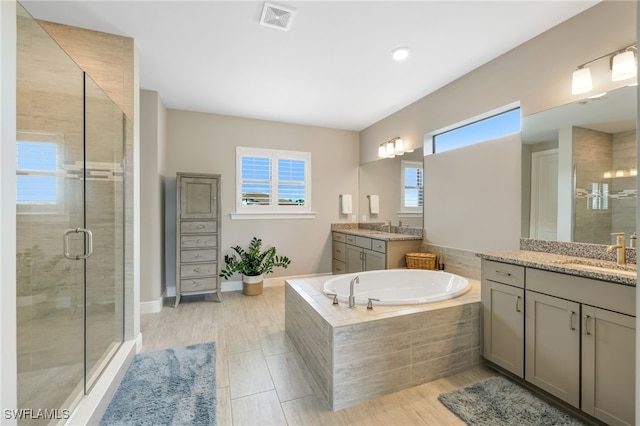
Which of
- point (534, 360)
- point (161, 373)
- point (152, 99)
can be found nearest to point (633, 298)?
point (534, 360)

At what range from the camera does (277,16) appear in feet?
6.58

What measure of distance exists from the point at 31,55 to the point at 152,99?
177 centimetres

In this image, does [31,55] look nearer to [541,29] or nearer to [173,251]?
[173,251]

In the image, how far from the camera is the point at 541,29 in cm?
216

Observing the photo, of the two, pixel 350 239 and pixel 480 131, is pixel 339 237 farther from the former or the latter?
pixel 480 131

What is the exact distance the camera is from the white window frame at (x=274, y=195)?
13.8 ft

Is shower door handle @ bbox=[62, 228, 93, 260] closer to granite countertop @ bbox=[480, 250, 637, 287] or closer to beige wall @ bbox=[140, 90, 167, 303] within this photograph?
beige wall @ bbox=[140, 90, 167, 303]

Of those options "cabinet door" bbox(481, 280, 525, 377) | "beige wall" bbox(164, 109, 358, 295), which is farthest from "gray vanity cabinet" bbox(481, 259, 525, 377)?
"beige wall" bbox(164, 109, 358, 295)

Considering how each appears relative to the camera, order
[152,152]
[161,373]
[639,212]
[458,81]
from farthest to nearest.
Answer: [152,152] < [458,81] < [161,373] < [639,212]

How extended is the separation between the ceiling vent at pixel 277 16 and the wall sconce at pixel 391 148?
7.54ft

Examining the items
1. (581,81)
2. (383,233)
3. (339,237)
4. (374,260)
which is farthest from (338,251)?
(581,81)

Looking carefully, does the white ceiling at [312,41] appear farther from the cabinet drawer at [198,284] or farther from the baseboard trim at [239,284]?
the baseboard trim at [239,284]

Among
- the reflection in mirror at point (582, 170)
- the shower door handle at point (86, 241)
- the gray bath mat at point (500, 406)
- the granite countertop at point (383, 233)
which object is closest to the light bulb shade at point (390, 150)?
the granite countertop at point (383, 233)

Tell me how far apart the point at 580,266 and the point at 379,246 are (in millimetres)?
2013
